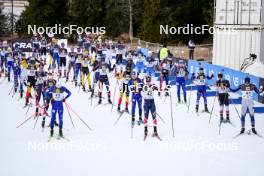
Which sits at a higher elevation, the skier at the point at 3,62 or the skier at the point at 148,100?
the skier at the point at 3,62

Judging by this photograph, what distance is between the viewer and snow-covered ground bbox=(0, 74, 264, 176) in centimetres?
1263

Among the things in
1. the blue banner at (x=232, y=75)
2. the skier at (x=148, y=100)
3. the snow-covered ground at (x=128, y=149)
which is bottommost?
the snow-covered ground at (x=128, y=149)

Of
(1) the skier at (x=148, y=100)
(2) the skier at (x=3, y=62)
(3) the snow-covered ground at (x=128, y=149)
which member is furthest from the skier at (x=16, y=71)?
(1) the skier at (x=148, y=100)

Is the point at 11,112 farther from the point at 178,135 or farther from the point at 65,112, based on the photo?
the point at 178,135

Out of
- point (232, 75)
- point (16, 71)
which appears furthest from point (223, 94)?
point (16, 71)

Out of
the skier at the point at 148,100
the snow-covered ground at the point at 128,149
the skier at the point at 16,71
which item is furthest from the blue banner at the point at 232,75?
the skier at the point at 16,71

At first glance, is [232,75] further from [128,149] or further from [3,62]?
[3,62]

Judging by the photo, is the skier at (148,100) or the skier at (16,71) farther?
the skier at (16,71)

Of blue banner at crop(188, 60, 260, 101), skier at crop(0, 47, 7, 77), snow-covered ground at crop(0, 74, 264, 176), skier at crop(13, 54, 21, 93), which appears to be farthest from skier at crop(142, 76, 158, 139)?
skier at crop(0, 47, 7, 77)

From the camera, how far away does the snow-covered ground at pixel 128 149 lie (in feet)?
41.4

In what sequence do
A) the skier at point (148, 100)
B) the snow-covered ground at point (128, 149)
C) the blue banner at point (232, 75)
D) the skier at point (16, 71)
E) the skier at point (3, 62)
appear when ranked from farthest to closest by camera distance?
the skier at point (3, 62), the skier at point (16, 71), the blue banner at point (232, 75), the skier at point (148, 100), the snow-covered ground at point (128, 149)

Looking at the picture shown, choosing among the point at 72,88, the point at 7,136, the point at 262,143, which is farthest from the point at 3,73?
the point at 262,143

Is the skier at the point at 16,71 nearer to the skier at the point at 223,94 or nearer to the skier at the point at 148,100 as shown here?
the skier at the point at 148,100

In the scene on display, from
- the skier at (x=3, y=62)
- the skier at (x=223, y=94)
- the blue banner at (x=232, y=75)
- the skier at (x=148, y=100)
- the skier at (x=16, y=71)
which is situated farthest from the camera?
the skier at (x=3, y=62)
